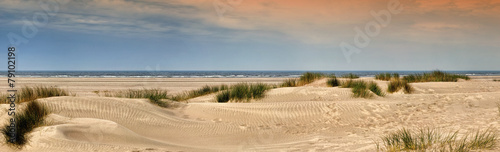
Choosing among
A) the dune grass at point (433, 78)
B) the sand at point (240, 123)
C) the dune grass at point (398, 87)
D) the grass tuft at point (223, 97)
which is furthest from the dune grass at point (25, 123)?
the dune grass at point (433, 78)

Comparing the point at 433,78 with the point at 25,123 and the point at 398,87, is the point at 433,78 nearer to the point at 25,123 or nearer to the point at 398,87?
the point at 398,87

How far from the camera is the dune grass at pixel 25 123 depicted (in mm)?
4980

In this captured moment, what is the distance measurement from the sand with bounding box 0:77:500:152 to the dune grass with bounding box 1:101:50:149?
0.12m

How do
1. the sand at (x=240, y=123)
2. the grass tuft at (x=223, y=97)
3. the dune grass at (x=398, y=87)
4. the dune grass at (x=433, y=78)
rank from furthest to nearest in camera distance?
1. the dune grass at (x=433, y=78)
2. the dune grass at (x=398, y=87)
3. the grass tuft at (x=223, y=97)
4. the sand at (x=240, y=123)

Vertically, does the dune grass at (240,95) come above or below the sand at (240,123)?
above

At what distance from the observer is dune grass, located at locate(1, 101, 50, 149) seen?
4.98 m

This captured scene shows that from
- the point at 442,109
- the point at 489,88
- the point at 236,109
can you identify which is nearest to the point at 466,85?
the point at 489,88

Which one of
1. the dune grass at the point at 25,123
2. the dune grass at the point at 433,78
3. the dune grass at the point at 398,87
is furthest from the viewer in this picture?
the dune grass at the point at 433,78

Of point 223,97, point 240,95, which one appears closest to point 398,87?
point 240,95

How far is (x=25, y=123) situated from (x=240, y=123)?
4294mm

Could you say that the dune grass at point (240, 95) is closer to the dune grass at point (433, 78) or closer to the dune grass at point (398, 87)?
the dune grass at point (398, 87)

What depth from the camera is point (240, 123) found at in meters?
8.34

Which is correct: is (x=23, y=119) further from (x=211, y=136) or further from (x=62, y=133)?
(x=211, y=136)

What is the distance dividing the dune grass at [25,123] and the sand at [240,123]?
0.40 ft
